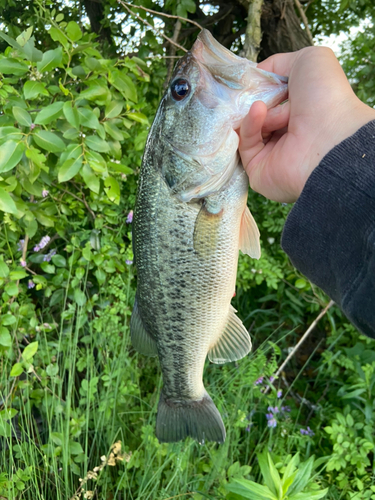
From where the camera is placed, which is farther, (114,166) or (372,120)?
(114,166)

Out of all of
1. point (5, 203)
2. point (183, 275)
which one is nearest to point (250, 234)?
point (183, 275)

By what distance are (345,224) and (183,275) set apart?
626 mm

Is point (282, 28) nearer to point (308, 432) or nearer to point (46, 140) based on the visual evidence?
point (46, 140)

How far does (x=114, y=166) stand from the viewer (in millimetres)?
1936

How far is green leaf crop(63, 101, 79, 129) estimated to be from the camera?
159 centimetres

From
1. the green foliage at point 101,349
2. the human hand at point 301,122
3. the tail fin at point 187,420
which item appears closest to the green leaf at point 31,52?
the green foliage at point 101,349

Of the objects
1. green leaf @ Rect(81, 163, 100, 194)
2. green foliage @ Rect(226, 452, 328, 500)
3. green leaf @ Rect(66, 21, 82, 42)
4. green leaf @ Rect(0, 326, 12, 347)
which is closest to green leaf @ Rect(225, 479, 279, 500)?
green foliage @ Rect(226, 452, 328, 500)

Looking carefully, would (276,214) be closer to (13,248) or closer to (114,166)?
(114,166)

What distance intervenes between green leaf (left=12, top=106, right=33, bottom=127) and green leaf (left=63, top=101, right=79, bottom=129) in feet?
0.52

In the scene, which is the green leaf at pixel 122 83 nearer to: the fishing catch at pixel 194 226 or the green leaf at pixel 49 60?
the green leaf at pixel 49 60

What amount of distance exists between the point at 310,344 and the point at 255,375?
1.49 m

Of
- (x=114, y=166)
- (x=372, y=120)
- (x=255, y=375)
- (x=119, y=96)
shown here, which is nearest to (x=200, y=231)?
(x=372, y=120)

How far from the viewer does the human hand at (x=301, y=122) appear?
3.55 feet

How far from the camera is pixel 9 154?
1513 millimetres
